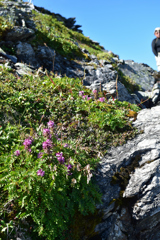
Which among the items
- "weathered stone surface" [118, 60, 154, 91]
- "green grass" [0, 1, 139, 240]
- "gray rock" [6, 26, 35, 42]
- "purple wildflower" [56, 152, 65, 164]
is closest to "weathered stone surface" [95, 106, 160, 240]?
"green grass" [0, 1, 139, 240]

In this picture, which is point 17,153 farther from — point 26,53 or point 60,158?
point 26,53

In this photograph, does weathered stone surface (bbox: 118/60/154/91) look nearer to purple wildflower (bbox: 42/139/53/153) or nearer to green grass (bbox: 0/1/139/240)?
green grass (bbox: 0/1/139/240)

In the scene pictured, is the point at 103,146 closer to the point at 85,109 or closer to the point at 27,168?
the point at 85,109

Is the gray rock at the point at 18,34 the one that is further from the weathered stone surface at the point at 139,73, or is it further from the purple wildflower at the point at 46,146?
the weathered stone surface at the point at 139,73

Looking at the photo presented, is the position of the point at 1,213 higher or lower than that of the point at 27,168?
lower

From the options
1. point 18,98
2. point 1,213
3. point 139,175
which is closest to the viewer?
point 1,213

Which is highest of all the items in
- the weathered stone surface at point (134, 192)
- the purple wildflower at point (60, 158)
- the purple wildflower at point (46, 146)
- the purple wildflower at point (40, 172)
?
the purple wildflower at point (46, 146)

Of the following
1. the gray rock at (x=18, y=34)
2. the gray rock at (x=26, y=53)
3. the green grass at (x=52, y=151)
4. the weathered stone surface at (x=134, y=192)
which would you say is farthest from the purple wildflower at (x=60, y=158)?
the gray rock at (x=18, y=34)

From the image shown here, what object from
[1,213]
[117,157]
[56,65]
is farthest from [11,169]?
[56,65]

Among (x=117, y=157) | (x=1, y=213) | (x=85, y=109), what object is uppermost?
(x=85, y=109)

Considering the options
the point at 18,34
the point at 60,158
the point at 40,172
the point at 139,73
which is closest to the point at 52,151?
the point at 60,158

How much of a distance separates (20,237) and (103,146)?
8.64ft

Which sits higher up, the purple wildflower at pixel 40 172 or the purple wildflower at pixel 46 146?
the purple wildflower at pixel 46 146

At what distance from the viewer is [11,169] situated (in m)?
3.24
